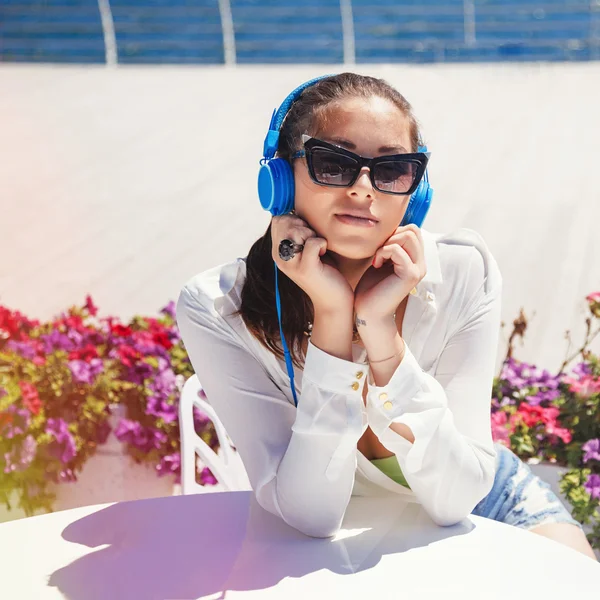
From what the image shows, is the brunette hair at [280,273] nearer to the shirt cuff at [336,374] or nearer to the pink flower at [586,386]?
the shirt cuff at [336,374]

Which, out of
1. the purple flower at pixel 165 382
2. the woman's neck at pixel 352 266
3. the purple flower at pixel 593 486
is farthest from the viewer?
the purple flower at pixel 165 382

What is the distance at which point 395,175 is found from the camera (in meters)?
1.38

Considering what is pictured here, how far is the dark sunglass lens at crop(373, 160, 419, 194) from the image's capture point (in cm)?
137

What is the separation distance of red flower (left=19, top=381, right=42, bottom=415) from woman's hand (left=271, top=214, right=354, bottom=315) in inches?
63.9

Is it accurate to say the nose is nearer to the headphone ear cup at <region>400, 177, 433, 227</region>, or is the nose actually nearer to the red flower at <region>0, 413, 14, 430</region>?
the headphone ear cup at <region>400, 177, 433, 227</region>

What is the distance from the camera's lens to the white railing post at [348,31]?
30.1ft

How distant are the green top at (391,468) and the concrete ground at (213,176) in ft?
11.5

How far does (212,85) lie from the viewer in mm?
10430

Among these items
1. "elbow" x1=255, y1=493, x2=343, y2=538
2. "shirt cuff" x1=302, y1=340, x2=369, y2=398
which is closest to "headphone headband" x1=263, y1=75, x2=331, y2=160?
"shirt cuff" x1=302, y1=340, x2=369, y2=398

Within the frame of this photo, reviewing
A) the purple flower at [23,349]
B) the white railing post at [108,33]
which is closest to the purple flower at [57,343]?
the purple flower at [23,349]

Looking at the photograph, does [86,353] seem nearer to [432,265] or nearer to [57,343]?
[57,343]

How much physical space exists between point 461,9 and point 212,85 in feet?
10.9

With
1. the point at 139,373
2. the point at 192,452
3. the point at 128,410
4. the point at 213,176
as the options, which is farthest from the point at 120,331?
the point at 213,176

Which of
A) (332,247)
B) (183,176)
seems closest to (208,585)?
(332,247)
